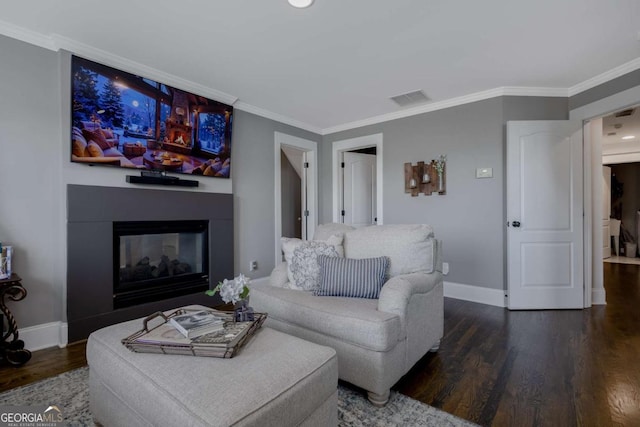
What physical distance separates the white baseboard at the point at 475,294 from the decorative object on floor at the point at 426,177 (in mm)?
1165

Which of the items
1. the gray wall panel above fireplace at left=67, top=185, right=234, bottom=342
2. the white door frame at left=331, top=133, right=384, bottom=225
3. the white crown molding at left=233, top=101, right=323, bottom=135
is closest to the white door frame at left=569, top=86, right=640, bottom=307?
the white door frame at left=331, top=133, right=384, bottom=225

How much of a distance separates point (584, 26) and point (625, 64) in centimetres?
101

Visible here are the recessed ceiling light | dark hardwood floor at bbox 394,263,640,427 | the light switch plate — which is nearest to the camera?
dark hardwood floor at bbox 394,263,640,427

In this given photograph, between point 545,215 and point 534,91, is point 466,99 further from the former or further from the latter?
point 545,215

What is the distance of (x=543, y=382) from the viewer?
1812 mm

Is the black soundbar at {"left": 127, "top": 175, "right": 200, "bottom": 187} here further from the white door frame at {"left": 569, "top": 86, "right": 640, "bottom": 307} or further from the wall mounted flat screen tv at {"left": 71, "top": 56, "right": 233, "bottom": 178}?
the white door frame at {"left": 569, "top": 86, "right": 640, "bottom": 307}

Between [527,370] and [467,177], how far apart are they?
87.6 inches

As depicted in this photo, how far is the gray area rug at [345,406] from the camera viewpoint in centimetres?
146

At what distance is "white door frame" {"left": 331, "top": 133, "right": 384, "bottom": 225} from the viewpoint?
14.2 ft

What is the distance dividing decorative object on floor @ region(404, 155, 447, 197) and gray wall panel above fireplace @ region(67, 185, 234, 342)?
2.82 metres

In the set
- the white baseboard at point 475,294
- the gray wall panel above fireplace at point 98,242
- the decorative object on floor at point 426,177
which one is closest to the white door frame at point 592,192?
the white baseboard at point 475,294

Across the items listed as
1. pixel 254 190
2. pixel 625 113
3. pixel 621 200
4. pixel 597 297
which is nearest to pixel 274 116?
pixel 254 190

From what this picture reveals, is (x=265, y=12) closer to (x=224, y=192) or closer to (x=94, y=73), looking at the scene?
(x=94, y=73)

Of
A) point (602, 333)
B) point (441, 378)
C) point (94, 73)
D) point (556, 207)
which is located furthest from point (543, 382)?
point (94, 73)
